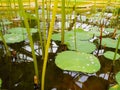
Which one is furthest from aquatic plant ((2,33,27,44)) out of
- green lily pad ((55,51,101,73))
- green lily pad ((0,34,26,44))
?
green lily pad ((55,51,101,73))

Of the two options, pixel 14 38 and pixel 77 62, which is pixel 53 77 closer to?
pixel 77 62

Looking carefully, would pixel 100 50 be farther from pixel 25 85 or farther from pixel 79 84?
pixel 25 85

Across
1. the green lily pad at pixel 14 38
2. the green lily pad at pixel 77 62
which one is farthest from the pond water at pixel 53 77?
the green lily pad at pixel 14 38

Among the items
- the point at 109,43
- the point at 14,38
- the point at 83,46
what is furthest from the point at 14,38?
the point at 109,43

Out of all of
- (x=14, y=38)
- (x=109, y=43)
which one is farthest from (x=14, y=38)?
(x=109, y=43)

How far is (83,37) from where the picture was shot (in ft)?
3.83

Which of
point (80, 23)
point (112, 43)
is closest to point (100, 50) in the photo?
point (112, 43)

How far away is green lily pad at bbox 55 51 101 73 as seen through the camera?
0.77 meters

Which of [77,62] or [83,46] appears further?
[83,46]

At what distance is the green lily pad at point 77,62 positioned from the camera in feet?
2.52

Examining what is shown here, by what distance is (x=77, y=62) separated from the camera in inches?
31.6

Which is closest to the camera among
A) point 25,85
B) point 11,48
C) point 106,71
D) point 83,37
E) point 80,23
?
point 25,85

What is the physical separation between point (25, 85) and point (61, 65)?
149 mm

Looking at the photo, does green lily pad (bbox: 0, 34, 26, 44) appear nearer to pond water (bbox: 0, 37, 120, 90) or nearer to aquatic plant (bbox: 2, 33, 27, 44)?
aquatic plant (bbox: 2, 33, 27, 44)
